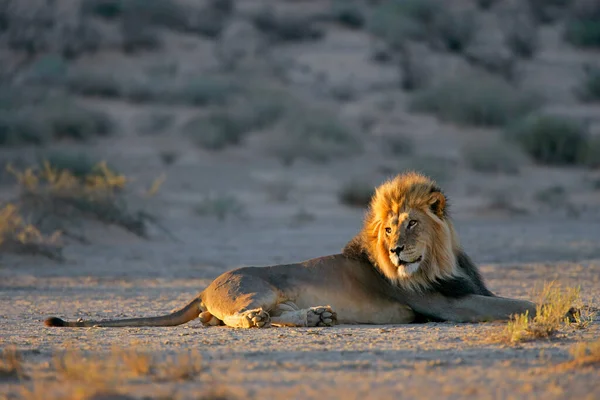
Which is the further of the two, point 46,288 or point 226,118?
point 226,118

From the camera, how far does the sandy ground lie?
5.43m

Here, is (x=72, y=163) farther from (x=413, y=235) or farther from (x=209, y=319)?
(x=413, y=235)

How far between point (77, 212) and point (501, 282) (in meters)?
6.30

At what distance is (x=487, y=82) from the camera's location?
30.1 meters

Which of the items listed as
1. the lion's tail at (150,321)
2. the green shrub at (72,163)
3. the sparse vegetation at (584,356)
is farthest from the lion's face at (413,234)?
the green shrub at (72,163)

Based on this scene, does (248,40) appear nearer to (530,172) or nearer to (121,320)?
(530,172)

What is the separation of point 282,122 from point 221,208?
26.6ft

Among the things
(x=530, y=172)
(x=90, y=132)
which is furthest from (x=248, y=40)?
(x=530, y=172)

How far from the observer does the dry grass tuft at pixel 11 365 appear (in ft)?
18.8

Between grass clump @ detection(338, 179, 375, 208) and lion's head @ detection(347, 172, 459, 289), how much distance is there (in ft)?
36.4

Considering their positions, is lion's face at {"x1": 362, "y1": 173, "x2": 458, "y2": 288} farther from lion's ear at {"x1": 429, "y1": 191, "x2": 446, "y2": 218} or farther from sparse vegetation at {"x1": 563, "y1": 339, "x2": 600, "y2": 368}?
sparse vegetation at {"x1": 563, "y1": 339, "x2": 600, "y2": 368}

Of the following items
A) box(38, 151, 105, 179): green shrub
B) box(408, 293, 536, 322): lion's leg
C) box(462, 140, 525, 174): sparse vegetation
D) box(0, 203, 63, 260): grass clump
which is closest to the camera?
box(408, 293, 536, 322): lion's leg

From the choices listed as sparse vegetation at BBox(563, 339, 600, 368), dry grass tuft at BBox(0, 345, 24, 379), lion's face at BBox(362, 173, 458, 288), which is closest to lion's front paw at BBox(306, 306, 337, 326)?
lion's face at BBox(362, 173, 458, 288)

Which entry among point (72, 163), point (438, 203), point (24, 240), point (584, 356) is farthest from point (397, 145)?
point (584, 356)
